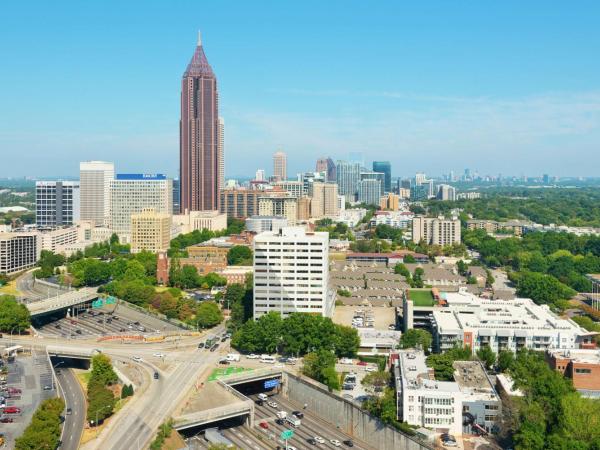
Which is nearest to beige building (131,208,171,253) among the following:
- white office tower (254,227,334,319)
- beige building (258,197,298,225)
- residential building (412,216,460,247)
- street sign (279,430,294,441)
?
beige building (258,197,298,225)

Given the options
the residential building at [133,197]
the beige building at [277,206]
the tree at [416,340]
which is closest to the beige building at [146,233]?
the residential building at [133,197]

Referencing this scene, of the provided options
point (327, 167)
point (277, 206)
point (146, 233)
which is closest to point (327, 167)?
point (327, 167)

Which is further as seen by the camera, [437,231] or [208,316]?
[437,231]

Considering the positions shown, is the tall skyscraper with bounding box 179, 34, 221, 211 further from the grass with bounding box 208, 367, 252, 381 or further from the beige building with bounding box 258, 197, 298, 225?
the grass with bounding box 208, 367, 252, 381

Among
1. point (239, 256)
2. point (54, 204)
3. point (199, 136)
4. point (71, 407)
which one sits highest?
point (199, 136)

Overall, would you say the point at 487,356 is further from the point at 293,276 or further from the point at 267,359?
the point at 293,276

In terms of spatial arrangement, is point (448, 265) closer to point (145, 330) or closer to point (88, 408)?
point (145, 330)

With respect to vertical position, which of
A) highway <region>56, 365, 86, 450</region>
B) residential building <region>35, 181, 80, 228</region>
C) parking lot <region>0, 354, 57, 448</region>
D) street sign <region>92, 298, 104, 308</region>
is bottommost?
highway <region>56, 365, 86, 450</region>
